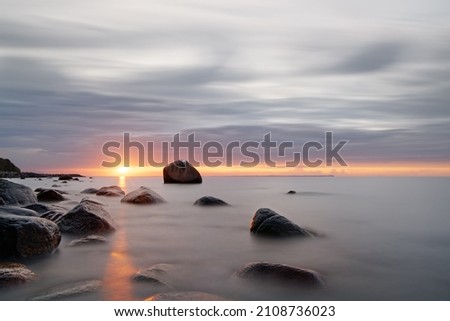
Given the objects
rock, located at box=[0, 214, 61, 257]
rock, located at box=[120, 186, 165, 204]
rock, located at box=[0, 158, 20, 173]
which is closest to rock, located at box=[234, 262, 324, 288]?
rock, located at box=[0, 214, 61, 257]

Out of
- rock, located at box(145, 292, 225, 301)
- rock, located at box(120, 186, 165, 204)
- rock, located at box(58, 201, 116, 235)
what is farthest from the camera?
rock, located at box(120, 186, 165, 204)

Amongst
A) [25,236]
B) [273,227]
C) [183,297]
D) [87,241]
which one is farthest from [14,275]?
[273,227]

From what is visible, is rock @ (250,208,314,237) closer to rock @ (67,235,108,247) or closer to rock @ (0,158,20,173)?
rock @ (67,235,108,247)

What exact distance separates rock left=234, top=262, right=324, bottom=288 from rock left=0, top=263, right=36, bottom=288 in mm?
2788

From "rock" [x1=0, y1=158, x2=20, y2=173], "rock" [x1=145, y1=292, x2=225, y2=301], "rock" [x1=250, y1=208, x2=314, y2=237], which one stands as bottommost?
"rock" [x1=145, y1=292, x2=225, y2=301]

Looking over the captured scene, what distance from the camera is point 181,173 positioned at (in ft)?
107

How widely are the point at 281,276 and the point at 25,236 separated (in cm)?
410

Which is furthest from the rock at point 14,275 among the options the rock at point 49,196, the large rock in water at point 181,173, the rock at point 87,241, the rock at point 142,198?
the large rock in water at point 181,173

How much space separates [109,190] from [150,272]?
13823mm

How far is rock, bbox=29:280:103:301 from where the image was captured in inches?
173
